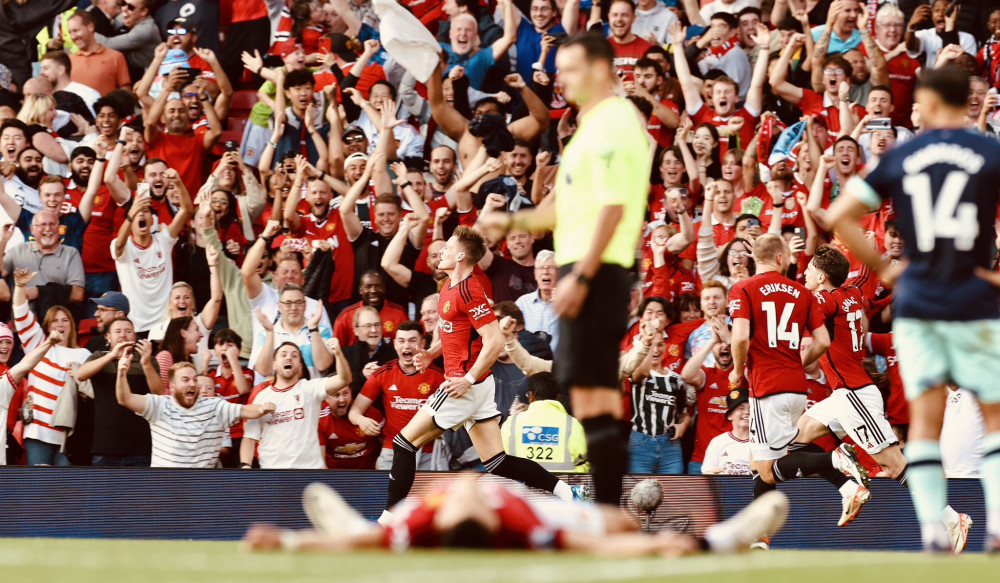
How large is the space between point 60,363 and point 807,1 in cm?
933

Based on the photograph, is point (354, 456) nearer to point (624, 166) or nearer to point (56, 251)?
point (56, 251)

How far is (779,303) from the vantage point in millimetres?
9750

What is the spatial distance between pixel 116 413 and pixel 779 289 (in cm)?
575

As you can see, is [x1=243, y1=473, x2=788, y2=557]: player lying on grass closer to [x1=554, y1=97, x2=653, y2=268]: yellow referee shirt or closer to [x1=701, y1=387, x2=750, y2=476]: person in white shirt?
[x1=554, y1=97, x2=653, y2=268]: yellow referee shirt

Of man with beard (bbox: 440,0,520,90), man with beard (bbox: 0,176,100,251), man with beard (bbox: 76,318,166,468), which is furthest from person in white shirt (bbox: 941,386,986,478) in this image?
man with beard (bbox: 0,176,100,251)

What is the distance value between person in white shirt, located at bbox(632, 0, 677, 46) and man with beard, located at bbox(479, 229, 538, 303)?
4.03 metres

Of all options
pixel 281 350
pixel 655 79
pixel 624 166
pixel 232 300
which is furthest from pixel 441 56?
pixel 624 166

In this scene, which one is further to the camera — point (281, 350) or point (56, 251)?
point (56, 251)

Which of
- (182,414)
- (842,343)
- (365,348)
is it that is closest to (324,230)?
(365,348)

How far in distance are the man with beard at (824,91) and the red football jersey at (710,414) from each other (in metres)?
3.51

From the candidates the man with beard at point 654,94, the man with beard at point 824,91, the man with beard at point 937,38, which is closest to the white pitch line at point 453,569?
the man with beard at point 824,91

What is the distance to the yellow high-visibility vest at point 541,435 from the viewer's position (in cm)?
1062

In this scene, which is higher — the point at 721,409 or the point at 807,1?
the point at 807,1

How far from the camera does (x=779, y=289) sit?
977 cm
